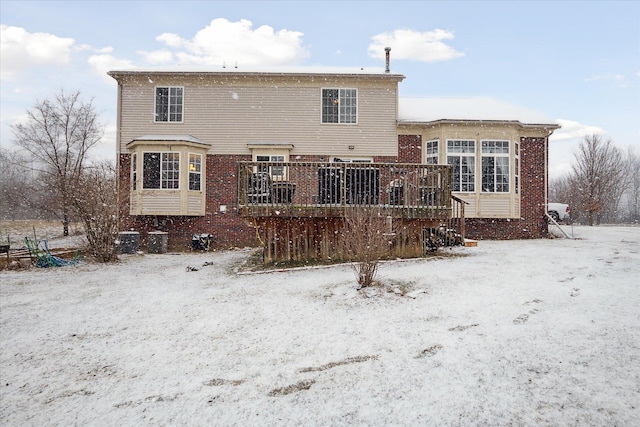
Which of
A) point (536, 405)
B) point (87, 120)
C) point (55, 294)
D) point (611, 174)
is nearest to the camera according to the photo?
point (536, 405)

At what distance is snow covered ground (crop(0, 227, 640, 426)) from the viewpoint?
344 centimetres

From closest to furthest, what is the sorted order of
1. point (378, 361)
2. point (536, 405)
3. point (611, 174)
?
point (536, 405) → point (378, 361) → point (611, 174)

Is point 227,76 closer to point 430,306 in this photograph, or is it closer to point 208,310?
point 208,310

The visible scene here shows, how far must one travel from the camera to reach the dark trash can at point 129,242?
13.7m

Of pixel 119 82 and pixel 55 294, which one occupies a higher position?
pixel 119 82

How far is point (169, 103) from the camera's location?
51.1 feet

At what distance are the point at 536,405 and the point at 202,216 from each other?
44.9 ft

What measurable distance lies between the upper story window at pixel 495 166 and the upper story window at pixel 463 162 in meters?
0.42

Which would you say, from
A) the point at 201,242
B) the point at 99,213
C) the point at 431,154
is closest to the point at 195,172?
the point at 201,242

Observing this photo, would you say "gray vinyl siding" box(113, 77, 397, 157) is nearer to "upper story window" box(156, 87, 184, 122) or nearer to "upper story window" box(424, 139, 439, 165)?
"upper story window" box(156, 87, 184, 122)

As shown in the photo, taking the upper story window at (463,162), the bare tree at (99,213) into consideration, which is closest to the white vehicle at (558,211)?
the upper story window at (463,162)

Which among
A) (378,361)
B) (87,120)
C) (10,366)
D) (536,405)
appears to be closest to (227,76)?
(10,366)

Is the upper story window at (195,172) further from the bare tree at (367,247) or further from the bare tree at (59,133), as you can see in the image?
the bare tree at (59,133)

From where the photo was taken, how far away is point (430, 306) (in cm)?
582
